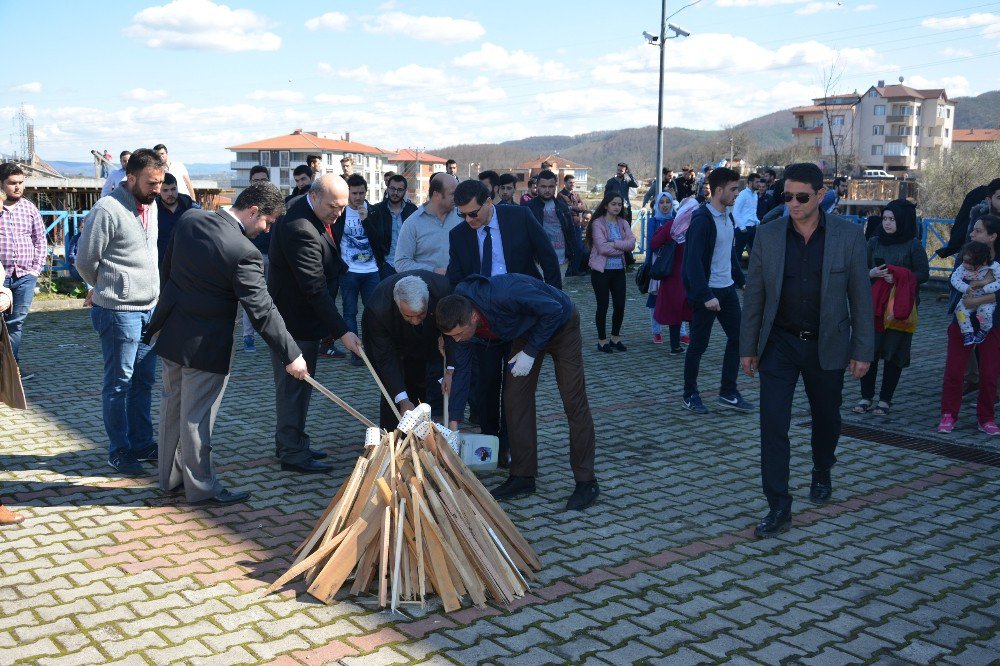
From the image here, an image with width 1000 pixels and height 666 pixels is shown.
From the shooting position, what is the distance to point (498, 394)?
6.56 meters

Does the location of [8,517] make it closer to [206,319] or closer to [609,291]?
[206,319]

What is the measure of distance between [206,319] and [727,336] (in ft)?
15.1

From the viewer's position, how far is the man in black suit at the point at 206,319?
5363 millimetres

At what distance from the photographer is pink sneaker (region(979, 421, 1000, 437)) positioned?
24.4 feet

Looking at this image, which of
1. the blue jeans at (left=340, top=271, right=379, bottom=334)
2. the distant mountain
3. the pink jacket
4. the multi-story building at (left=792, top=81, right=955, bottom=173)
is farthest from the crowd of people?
the distant mountain

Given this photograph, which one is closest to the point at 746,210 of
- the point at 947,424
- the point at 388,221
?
the point at 388,221

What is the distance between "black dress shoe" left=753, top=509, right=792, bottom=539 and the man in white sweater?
398 cm

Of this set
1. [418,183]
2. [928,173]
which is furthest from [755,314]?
[418,183]

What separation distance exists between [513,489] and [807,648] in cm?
227

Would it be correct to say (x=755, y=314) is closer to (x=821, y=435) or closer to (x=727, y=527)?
(x=821, y=435)

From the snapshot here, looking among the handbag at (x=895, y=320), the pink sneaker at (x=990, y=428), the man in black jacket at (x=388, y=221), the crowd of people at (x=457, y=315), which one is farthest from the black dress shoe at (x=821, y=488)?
the man in black jacket at (x=388, y=221)

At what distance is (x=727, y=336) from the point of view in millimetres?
8133

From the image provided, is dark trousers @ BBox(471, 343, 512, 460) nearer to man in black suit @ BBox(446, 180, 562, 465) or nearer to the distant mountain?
man in black suit @ BBox(446, 180, 562, 465)

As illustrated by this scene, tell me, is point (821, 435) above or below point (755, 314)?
below
